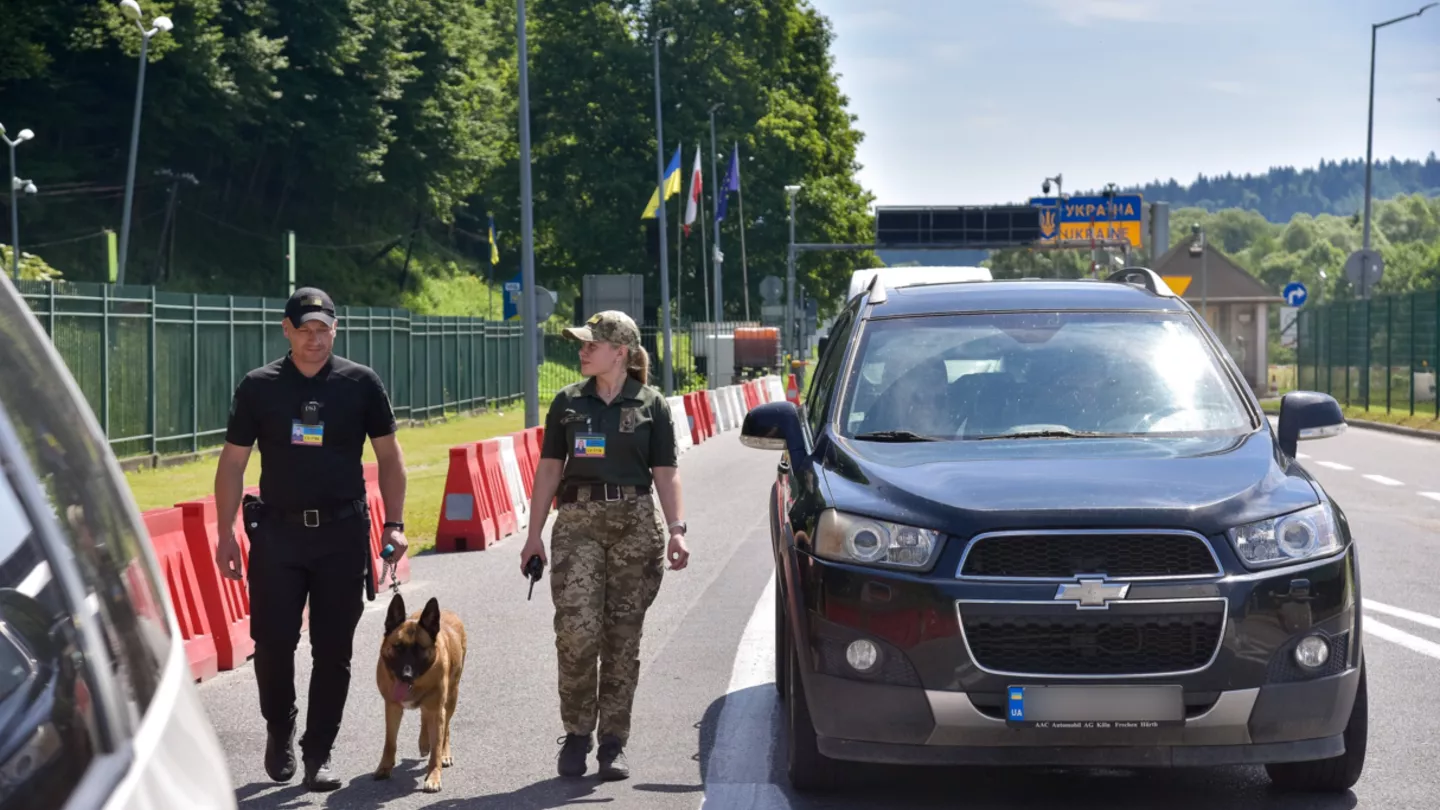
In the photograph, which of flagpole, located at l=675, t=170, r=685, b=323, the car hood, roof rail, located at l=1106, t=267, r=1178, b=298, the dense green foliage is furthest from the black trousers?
flagpole, located at l=675, t=170, r=685, b=323

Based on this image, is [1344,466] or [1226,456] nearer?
[1226,456]

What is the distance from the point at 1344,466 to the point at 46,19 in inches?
1426

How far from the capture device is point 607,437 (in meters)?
7.23

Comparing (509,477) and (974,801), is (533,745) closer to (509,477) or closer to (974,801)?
(974,801)

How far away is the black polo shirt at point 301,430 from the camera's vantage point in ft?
22.7

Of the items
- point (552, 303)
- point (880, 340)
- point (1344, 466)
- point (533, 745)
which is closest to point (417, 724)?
point (533, 745)

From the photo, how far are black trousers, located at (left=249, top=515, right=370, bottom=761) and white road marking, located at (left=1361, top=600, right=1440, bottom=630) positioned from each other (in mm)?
6157

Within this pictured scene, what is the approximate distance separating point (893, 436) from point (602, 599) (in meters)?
1.25

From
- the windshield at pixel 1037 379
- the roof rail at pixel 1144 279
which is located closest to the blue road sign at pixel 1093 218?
the roof rail at pixel 1144 279

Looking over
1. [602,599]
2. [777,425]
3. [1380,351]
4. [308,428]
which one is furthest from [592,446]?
[1380,351]

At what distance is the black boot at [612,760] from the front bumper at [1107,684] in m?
1.20

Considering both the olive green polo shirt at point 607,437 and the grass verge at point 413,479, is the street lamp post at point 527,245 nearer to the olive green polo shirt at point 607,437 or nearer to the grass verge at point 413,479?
the grass verge at point 413,479

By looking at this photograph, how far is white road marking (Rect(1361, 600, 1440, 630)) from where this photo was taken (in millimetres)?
10578

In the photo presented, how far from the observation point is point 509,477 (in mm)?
17438
